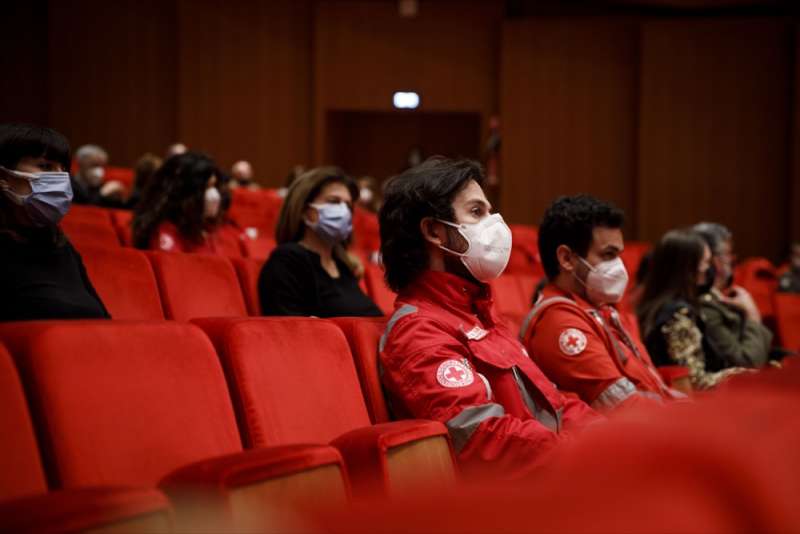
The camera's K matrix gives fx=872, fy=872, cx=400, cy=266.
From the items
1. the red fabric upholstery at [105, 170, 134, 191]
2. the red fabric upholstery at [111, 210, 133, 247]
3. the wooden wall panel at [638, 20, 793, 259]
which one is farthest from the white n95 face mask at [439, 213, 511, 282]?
the wooden wall panel at [638, 20, 793, 259]

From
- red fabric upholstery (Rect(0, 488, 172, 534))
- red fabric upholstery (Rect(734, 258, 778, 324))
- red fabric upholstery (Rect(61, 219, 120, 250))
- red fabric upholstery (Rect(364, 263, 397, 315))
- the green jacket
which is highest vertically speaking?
red fabric upholstery (Rect(61, 219, 120, 250))

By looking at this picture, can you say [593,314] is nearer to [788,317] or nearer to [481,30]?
[788,317]

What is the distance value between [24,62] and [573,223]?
3.28m

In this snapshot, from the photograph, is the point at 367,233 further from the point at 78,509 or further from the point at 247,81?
the point at 78,509

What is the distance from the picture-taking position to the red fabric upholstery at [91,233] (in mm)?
1044

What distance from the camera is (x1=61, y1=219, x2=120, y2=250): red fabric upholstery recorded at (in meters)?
1.04

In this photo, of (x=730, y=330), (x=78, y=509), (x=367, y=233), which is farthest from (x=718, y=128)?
(x=78, y=509)

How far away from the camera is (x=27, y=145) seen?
2.07 feet

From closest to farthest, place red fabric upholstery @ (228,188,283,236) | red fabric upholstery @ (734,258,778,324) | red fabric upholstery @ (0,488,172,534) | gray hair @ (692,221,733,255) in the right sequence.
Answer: red fabric upholstery @ (0,488,172,534) → gray hair @ (692,221,733,255) → red fabric upholstery @ (734,258,778,324) → red fabric upholstery @ (228,188,283,236)

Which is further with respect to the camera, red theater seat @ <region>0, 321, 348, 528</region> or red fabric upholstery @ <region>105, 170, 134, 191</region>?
red fabric upholstery @ <region>105, 170, 134, 191</region>

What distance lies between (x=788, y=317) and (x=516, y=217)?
1.97m

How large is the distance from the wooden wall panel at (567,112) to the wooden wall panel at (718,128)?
104mm

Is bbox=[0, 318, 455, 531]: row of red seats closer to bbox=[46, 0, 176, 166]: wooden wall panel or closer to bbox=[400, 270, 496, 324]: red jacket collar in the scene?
bbox=[400, 270, 496, 324]: red jacket collar

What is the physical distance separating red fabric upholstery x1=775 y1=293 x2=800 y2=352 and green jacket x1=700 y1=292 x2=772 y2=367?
1.12 feet
